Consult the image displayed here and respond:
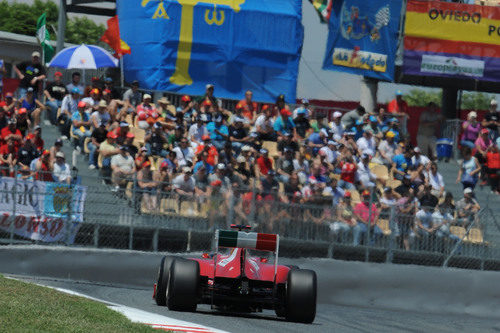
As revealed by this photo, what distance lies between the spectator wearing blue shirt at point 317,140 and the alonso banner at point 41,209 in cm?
637

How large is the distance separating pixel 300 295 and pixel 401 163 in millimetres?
10328

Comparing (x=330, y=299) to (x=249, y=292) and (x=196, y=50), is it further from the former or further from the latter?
(x=196, y=50)

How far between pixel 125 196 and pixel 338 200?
11.8 ft

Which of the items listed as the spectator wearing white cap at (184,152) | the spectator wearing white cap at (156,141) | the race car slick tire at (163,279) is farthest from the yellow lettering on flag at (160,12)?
the race car slick tire at (163,279)

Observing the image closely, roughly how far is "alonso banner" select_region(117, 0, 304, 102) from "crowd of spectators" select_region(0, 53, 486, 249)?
95 cm

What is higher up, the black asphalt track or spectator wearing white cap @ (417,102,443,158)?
spectator wearing white cap @ (417,102,443,158)

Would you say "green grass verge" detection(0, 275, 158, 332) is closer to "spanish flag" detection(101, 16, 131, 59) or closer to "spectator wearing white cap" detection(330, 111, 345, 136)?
"spectator wearing white cap" detection(330, 111, 345, 136)

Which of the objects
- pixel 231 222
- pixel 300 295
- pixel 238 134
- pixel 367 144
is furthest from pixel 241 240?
Result: pixel 367 144

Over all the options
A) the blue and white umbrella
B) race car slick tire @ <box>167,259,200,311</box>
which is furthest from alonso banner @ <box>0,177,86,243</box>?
the blue and white umbrella

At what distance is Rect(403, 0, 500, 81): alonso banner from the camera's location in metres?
27.8

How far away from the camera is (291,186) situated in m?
18.9

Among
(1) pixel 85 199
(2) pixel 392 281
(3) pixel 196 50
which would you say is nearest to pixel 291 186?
(2) pixel 392 281

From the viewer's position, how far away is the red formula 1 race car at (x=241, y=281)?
39.8ft

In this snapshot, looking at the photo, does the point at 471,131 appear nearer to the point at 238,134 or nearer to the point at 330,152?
the point at 330,152
